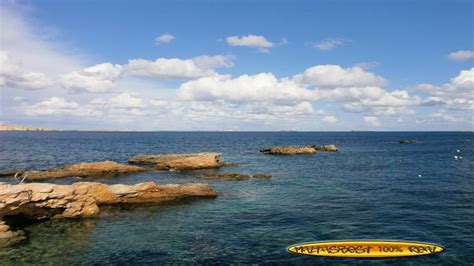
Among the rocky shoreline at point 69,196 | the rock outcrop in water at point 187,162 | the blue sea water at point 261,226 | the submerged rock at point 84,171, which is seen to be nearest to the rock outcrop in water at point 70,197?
the rocky shoreline at point 69,196

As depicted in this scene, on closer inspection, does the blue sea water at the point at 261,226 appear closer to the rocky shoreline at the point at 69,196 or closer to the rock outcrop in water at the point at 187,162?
the rocky shoreline at the point at 69,196

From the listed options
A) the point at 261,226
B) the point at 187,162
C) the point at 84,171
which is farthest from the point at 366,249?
the point at 187,162

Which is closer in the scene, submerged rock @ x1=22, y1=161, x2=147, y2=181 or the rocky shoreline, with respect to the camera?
the rocky shoreline

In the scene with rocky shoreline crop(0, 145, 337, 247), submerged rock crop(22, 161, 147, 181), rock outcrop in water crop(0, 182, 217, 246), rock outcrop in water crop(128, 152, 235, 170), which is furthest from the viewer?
rock outcrop in water crop(128, 152, 235, 170)

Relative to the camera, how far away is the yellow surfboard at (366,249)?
77.9ft

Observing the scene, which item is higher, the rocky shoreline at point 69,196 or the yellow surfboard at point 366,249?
the rocky shoreline at point 69,196

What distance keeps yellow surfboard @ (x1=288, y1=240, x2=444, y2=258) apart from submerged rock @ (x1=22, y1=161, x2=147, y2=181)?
1722 inches

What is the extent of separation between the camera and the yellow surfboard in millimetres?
23734

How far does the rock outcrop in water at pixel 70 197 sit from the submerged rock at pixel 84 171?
2322 cm

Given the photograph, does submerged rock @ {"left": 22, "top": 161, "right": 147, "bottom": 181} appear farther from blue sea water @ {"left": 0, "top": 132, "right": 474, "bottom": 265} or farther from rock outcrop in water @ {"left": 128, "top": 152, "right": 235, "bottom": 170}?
blue sea water @ {"left": 0, "top": 132, "right": 474, "bottom": 265}

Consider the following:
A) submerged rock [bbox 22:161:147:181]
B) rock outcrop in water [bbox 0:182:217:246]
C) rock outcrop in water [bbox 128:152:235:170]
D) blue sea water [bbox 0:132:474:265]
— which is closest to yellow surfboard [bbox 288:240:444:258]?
blue sea water [bbox 0:132:474:265]

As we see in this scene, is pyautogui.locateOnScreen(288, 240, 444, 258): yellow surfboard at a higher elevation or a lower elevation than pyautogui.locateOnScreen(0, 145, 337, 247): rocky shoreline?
lower

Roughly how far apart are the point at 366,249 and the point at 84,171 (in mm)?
48436

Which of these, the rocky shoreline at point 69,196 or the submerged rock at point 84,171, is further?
the submerged rock at point 84,171
